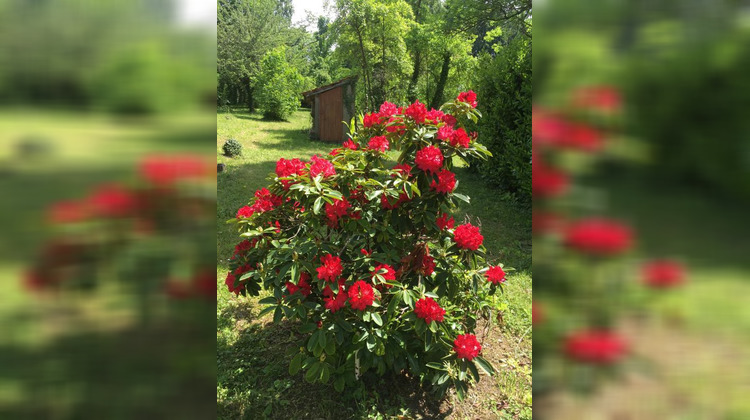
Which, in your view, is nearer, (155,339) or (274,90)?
(155,339)

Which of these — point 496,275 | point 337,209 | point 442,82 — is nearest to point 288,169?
point 337,209

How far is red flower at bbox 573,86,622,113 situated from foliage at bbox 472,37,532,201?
5.48 m

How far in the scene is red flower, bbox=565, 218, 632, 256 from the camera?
45cm

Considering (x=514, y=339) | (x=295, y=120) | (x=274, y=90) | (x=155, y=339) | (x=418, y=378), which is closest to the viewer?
(x=155, y=339)

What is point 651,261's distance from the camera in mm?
454

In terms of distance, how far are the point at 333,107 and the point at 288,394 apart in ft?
43.2

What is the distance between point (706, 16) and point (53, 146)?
79 cm

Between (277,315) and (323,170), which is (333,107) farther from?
(277,315)

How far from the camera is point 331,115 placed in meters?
14.4

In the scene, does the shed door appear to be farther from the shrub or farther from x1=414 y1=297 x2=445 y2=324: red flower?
x1=414 y1=297 x2=445 y2=324: red flower

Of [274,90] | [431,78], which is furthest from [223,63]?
[431,78]

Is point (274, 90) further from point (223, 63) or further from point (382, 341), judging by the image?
point (382, 341)

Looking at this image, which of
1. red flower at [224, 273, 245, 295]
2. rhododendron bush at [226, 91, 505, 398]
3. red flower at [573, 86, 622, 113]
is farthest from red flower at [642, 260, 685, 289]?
red flower at [224, 273, 245, 295]

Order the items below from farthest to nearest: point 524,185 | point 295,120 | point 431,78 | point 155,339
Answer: point 295,120 < point 431,78 < point 524,185 < point 155,339
